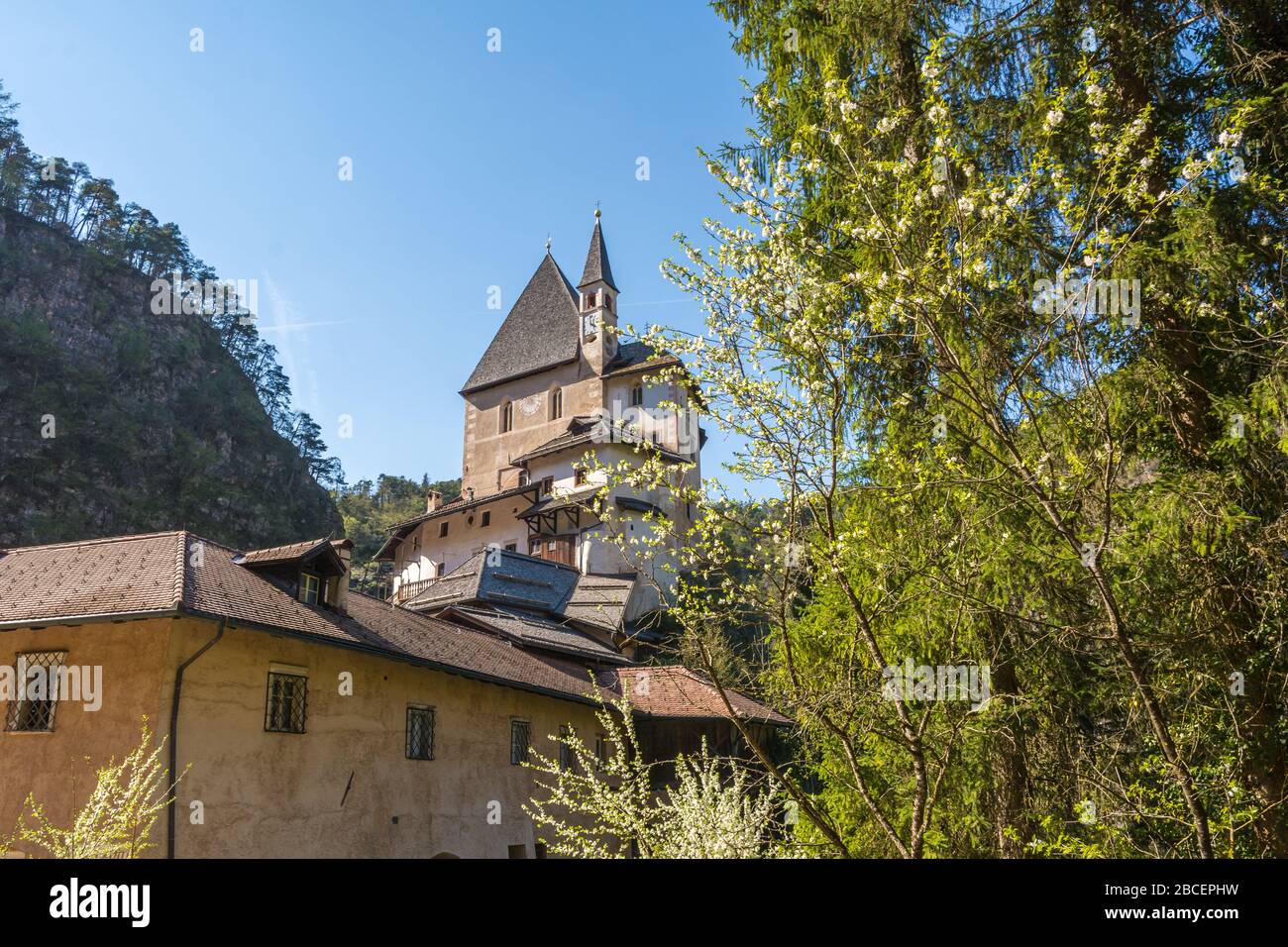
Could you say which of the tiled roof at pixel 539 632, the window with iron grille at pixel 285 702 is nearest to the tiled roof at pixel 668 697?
the tiled roof at pixel 539 632

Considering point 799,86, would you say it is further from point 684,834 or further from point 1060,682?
point 684,834

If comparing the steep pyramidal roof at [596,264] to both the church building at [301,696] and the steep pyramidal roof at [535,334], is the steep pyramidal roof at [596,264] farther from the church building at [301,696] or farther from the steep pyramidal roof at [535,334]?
the church building at [301,696]

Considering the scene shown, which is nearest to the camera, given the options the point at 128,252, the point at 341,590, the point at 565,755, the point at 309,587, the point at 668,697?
the point at 309,587

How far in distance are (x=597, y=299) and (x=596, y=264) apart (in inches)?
97.1

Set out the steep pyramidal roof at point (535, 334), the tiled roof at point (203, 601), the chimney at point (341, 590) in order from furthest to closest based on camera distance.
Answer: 1. the steep pyramidal roof at point (535, 334)
2. the chimney at point (341, 590)
3. the tiled roof at point (203, 601)

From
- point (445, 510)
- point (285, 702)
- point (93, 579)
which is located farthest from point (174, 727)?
point (445, 510)

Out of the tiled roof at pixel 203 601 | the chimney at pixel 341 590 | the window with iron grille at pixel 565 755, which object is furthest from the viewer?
the window with iron grille at pixel 565 755

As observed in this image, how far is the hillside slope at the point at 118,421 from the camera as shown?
59.1 metres

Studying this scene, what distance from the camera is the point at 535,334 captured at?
63.6 meters

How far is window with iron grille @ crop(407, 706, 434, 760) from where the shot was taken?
18.3m

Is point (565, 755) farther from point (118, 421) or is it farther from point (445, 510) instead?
point (118, 421)

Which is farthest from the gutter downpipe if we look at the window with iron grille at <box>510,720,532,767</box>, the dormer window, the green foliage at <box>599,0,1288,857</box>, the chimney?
the green foliage at <box>599,0,1288,857</box>

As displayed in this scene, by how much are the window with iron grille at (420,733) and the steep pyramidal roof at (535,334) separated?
42239 mm

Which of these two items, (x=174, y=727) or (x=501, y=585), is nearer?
(x=174, y=727)
